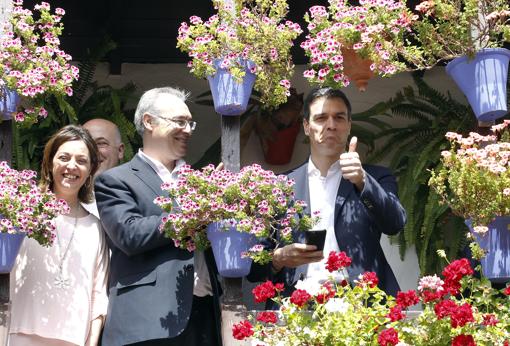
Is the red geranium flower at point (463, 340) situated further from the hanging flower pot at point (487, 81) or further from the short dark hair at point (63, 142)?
the short dark hair at point (63, 142)

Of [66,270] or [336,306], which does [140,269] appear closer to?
[66,270]

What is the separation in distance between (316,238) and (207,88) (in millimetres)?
3387

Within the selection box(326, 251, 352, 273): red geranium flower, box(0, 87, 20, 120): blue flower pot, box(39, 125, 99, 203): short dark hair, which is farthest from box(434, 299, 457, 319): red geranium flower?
box(0, 87, 20, 120): blue flower pot

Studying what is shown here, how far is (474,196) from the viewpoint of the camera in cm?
622

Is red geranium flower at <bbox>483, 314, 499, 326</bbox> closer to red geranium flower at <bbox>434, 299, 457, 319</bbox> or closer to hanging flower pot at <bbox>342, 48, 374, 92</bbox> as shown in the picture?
red geranium flower at <bbox>434, 299, 457, 319</bbox>

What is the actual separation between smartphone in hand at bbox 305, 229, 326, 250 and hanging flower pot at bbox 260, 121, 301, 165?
2.81m

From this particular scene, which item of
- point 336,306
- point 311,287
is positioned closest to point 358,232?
point 311,287

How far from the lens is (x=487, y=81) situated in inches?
257

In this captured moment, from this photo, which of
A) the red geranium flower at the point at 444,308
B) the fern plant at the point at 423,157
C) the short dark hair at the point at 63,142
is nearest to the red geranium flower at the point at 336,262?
the red geranium flower at the point at 444,308

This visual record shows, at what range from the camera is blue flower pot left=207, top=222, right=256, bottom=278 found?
613 cm

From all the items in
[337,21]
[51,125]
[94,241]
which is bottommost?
[94,241]

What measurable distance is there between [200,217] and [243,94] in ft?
2.50

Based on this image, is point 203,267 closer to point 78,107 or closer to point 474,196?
point 474,196

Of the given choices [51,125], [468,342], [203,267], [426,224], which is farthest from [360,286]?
[51,125]
